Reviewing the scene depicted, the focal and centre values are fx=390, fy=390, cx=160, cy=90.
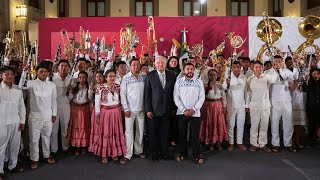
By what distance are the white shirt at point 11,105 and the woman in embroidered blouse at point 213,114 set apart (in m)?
2.67

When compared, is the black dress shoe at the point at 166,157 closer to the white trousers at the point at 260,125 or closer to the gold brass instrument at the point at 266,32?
the white trousers at the point at 260,125

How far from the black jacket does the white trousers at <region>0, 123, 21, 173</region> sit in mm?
1712

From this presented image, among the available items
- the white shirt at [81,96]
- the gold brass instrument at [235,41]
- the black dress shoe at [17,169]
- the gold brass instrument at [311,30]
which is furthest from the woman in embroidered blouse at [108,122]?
the gold brass instrument at [235,41]

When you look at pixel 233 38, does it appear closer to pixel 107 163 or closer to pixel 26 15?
pixel 107 163

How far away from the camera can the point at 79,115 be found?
562 cm

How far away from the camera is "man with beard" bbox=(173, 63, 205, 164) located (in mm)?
5266

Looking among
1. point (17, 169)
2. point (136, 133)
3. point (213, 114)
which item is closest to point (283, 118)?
point (213, 114)

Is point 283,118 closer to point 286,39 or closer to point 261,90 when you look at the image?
point 261,90

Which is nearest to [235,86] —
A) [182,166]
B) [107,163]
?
[182,166]

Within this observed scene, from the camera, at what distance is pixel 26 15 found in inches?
492

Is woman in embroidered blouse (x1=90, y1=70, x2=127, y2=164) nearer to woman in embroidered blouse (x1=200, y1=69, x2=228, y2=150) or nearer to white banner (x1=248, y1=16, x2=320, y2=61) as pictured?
woman in embroidered blouse (x1=200, y1=69, x2=228, y2=150)

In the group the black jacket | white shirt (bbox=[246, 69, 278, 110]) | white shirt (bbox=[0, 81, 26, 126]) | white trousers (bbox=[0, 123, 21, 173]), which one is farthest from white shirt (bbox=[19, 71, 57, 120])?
white shirt (bbox=[246, 69, 278, 110])

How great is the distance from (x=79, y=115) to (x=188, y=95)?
1.61 meters

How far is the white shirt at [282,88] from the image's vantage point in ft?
19.0
